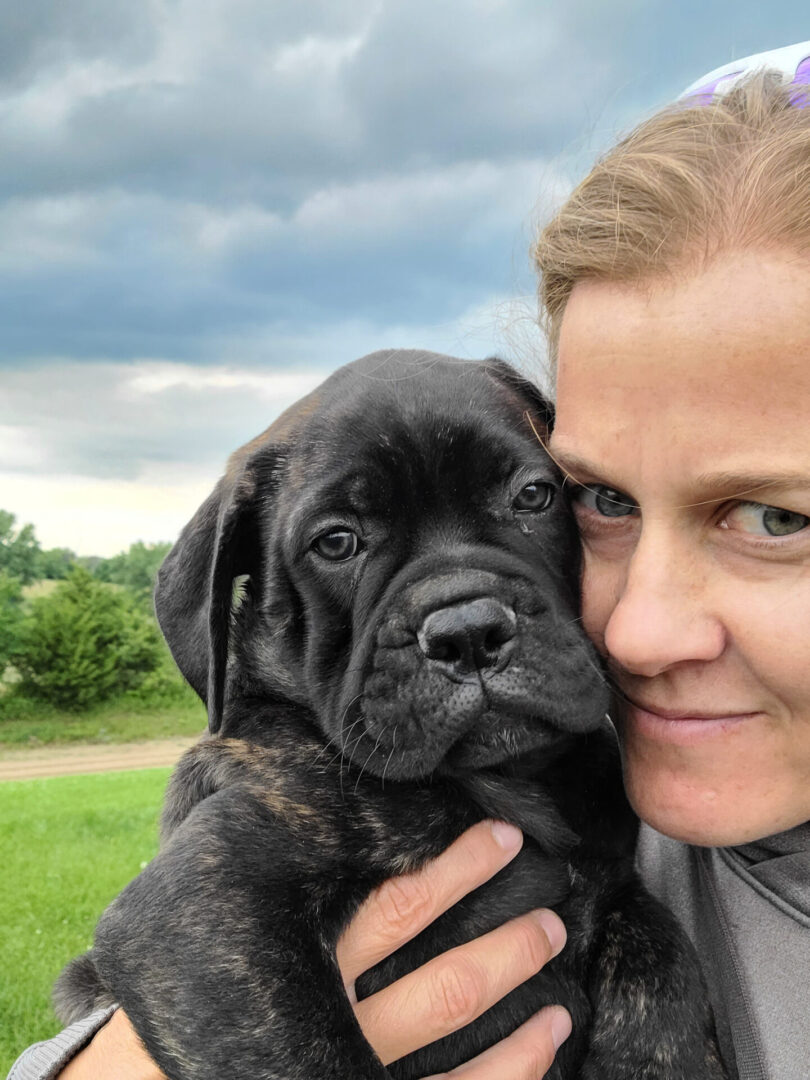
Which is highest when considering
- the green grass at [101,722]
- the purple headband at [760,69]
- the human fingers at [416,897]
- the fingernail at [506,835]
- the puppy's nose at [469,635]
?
the purple headband at [760,69]

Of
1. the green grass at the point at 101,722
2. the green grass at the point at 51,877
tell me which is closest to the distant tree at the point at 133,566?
the green grass at the point at 101,722

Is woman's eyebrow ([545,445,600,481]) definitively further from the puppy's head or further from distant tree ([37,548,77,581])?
distant tree ([37,548,77,581])

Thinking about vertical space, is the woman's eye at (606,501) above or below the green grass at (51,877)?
above

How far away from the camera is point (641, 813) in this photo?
9.80ft

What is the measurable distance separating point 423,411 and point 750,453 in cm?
126

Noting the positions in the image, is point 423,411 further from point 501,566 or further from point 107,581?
point 107,581

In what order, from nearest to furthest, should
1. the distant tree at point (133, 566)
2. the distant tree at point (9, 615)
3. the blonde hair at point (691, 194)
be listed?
the blonde hair at point (691, 194), the distant tree at point (9, 615), the distant tree at point (133, 566)

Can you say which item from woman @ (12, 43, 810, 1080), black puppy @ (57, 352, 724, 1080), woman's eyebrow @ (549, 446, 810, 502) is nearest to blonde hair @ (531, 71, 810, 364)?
woman @ (12, 43, 810, 1080)

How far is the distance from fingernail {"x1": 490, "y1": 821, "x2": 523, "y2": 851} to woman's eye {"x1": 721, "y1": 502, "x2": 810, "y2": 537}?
109 centimetres

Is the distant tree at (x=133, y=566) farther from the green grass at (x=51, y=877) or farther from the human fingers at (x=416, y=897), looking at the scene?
the human fingers at (x=416, y=897)

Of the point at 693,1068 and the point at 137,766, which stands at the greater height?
the point at 693,1068

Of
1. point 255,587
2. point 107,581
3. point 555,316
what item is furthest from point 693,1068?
point 107,581

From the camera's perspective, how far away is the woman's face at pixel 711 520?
2.53 meters

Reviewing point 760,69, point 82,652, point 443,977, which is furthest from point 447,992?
point 82,652
